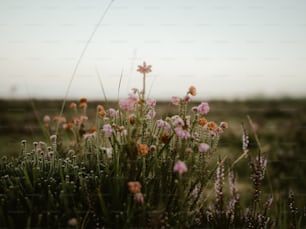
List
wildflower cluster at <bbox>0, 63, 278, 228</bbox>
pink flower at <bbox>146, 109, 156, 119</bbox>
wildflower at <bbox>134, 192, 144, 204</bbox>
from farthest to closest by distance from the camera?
pink flower at <bbox>146, 109, 156, 119</bbox>, wildflower cluster at <bbox>0, 63, 278, 228</bbox>, wildflower at <bbox>134, 192, 144, 204</bbox>

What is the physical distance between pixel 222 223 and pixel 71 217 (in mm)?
962

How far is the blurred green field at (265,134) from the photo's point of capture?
4746mm

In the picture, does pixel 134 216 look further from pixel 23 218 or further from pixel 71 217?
pixel 23 218

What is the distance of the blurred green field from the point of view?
475 cm

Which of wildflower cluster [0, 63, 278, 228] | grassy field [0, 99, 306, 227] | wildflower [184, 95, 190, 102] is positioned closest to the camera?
wildflower cluster [0, 63, 278, 228]

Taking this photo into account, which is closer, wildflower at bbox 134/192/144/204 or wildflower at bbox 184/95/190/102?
wildflower at bbox 134/192/144/204

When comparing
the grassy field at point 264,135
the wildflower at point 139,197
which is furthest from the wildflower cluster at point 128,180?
the grassy field at point 264,135

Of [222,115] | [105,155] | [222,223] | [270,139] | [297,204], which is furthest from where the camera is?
[222,115]

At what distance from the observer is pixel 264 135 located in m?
6.50

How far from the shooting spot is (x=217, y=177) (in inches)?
106

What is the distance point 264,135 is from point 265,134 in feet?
0.16

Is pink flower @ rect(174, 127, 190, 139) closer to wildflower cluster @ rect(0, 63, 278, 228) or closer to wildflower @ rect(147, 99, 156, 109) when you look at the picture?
wildflower cluster @ rect(0, 63, 278, 228)

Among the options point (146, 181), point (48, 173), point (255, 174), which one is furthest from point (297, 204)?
point (48, 173)

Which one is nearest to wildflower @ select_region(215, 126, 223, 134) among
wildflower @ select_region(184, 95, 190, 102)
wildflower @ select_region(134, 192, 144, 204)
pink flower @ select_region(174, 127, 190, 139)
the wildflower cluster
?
the wildflower cluster
